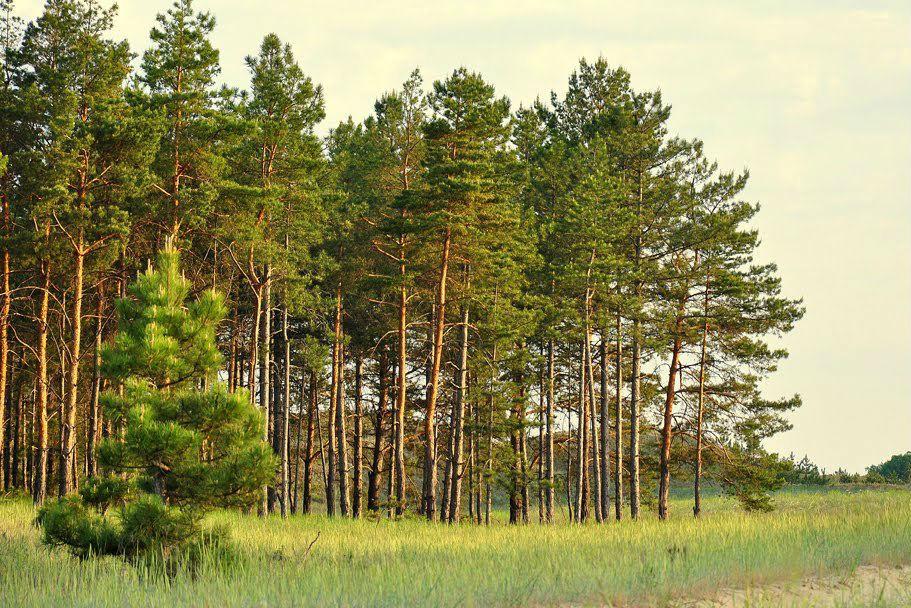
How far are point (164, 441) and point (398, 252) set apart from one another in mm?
18706

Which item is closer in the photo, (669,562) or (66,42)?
(669,562)

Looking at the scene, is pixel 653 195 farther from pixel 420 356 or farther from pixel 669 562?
pixel 669 562

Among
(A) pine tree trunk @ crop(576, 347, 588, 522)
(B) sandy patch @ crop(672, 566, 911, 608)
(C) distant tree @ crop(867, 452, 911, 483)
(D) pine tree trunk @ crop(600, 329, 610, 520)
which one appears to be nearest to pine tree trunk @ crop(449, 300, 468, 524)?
(D) pine tree trunk @ crop(600, 329, 610, 520)

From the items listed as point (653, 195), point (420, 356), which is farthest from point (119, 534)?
point (653, 195)

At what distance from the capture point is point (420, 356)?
119 ft

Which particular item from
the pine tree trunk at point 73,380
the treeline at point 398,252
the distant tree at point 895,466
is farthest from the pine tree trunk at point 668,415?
the distant tree at point 895,466

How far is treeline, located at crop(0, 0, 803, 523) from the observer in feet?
88.9

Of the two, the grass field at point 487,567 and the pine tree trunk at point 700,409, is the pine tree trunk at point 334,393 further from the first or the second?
the grass field at point 487,567

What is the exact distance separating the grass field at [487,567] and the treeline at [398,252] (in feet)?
40.4

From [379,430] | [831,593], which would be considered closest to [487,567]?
[831,593]

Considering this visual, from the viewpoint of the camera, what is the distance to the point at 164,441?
1363 cm

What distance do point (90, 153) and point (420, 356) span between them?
15613 millimetres

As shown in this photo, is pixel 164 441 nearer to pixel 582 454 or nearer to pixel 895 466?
pixel 582 454

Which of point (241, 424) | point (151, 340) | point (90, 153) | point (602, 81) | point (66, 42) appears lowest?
point (241, 424)
